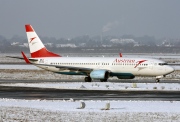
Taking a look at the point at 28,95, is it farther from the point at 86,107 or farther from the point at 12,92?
the point at 86,107

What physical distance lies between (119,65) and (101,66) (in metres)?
2.77

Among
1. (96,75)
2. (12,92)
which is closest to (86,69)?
(96,75)

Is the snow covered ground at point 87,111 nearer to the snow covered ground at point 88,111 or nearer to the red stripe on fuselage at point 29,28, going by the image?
the snow covered ground at point 88,111

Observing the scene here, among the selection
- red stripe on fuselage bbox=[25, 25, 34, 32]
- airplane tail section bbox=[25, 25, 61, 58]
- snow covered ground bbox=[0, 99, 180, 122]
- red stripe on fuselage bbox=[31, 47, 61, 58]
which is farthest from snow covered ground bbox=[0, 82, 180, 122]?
red stripe on fuselage bbox=[25, 25, 34, 32]

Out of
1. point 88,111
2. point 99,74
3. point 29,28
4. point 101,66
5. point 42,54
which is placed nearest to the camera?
point 88,111

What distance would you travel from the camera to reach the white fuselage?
60969 millimetres

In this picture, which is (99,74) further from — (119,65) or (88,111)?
(88,111)

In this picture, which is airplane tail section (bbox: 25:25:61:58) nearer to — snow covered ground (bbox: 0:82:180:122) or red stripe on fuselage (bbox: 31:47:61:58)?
red stripe on fuselage (bbox: 31:47:61:58)

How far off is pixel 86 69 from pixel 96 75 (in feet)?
9.77

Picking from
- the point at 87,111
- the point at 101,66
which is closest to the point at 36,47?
the point at 101,66

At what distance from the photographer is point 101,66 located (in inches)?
2507

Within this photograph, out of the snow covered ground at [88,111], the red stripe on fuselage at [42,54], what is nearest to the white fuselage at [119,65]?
the red stripe on fuselage at [42,54]

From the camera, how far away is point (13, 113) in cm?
2866

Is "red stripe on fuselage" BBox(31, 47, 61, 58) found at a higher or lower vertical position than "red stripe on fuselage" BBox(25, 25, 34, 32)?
lower
